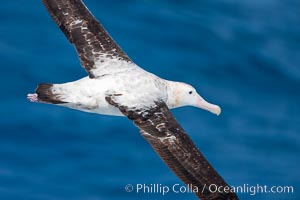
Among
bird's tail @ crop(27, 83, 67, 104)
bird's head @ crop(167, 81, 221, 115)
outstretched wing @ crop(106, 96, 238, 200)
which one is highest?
bird's head @ crop(167, 81, 221, 115)

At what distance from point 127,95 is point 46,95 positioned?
1.16 metres

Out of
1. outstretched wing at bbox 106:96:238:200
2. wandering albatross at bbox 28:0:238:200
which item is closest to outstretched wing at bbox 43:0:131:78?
wandering albatross at bbox 28:0:238:200

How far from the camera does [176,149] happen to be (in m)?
26.2

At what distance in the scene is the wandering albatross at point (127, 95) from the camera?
85.9 ft

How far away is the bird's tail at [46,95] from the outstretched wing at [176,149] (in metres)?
0.72

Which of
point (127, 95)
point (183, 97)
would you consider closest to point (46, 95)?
point (127, 95)

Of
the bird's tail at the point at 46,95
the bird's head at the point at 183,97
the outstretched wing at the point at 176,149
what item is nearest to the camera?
the outstretched wing at the point at 176,149

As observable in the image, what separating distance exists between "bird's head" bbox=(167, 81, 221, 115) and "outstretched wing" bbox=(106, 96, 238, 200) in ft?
2.25

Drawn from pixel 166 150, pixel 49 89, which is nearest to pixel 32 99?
pixel 49 89

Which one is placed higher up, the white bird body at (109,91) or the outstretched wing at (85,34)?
the outstretched wing at (85,34)

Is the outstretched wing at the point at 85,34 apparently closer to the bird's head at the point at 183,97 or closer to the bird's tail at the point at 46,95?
the bird's head at the point at 183,97

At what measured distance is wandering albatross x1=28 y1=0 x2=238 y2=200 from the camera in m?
26.2

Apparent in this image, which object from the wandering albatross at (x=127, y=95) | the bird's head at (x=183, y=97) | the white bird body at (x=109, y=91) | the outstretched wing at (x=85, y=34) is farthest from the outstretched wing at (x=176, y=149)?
the outstretched wing at (x=85, y=34)

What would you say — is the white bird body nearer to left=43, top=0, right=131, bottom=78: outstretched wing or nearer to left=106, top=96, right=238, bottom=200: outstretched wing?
left=106, top=96, right=238, bottom=200: outstretched wing
